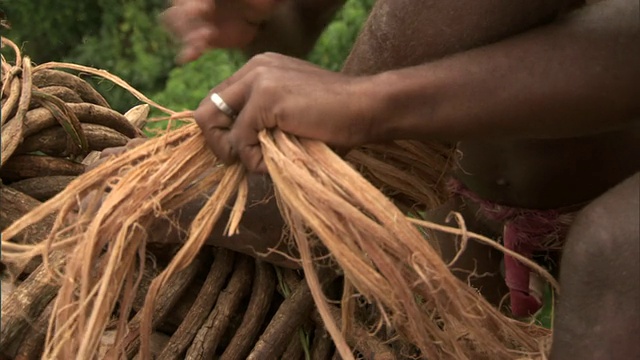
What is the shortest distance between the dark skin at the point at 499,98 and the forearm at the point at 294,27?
274 mm

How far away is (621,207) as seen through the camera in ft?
3.32

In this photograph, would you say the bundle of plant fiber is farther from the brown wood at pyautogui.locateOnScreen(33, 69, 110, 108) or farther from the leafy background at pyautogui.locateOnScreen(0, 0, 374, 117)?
the leafy background at pyautogui.locateOnScreen(0, 0, 374, 117)

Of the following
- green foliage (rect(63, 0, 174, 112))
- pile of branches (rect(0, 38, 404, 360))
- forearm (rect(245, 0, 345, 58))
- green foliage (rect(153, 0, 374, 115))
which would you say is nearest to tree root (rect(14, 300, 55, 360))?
pile of branches (rect(0, 38, 404, 360))

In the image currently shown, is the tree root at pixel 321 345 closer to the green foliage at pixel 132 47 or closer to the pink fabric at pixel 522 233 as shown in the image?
the pink fabric at pixel 522 233

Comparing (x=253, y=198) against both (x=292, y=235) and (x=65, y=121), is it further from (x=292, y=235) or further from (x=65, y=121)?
(x=65, y=121)

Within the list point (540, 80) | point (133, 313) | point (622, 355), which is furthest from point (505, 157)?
point (133, 313)

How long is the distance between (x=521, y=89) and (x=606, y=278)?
230mm

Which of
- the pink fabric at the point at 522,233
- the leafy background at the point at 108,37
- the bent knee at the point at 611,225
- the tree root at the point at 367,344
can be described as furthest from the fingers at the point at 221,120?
the leafy background at the point at 108,37

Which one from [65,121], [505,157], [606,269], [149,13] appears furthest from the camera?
[149,13]

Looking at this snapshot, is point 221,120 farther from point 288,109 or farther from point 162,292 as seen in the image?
point 162,292

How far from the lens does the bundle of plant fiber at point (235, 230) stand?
1.03 m

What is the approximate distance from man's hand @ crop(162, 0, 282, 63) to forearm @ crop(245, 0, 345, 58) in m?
0.06

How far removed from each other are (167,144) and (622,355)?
579 mm

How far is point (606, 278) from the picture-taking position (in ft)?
3.31
